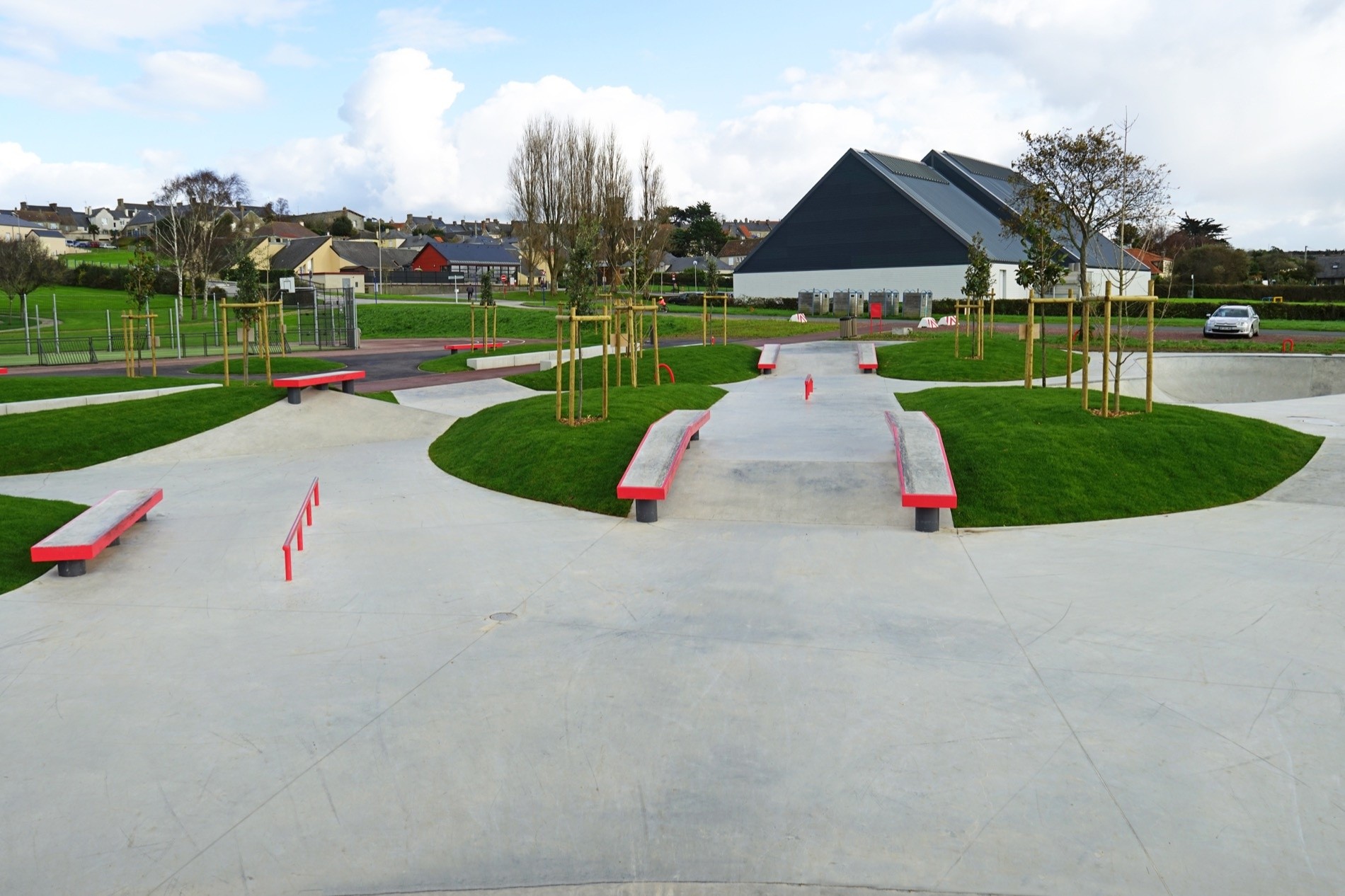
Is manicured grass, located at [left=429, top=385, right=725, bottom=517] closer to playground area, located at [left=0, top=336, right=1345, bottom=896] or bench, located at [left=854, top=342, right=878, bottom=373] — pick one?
playground area, located at [left=0, top=336, right=1345, bottom=896]

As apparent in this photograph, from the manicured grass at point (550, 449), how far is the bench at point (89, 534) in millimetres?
4319

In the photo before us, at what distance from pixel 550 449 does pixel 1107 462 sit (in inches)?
293

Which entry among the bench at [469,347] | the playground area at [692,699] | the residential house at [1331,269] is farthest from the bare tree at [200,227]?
the residential house at [1331,269]

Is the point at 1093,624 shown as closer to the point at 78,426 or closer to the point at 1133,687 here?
the point at 1133,687

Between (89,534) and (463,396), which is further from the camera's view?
(463,396)

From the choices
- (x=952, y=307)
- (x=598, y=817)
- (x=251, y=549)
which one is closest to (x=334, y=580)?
(x=251, y=549)

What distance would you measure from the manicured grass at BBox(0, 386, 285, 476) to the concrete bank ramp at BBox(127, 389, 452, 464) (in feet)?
1.23

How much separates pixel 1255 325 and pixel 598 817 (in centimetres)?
3871

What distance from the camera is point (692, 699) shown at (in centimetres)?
632

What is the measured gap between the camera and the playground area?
15.2 ft

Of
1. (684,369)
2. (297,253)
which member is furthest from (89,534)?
(297,253)

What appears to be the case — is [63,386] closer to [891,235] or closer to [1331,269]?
[891,235]

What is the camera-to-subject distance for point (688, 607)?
8.11 m

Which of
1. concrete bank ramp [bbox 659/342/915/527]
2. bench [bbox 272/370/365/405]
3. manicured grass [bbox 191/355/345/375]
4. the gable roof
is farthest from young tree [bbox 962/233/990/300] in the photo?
the gable roof
